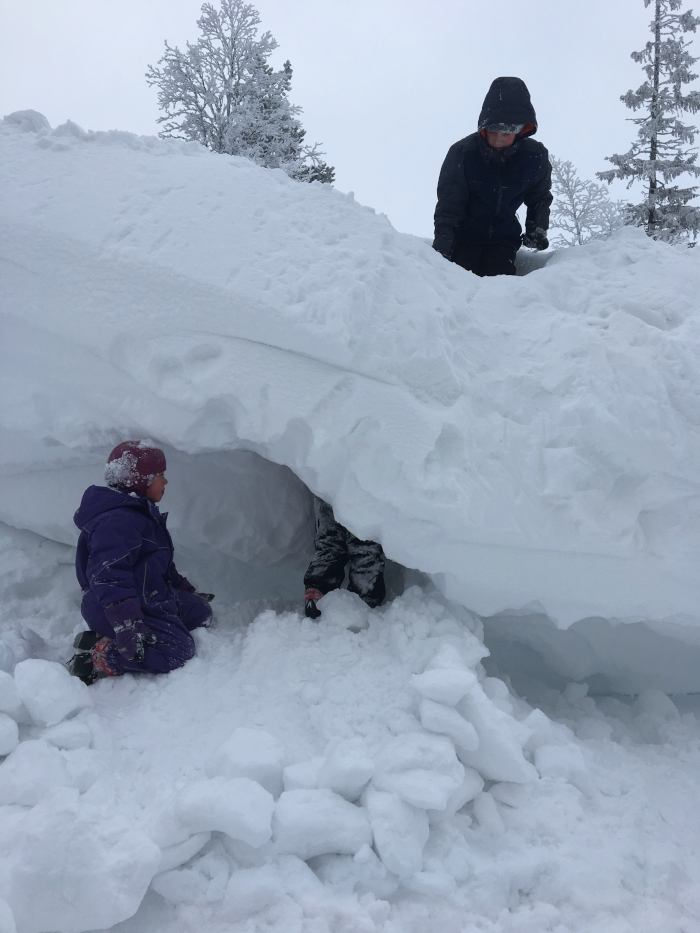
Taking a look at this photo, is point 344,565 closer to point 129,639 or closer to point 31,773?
point 129,639

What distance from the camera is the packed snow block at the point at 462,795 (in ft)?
6.47

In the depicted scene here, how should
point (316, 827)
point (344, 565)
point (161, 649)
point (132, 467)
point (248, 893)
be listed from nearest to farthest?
point (248, 893)
point (316, 827)
point (161, 649)
point (132, 467)
point (344, 565)

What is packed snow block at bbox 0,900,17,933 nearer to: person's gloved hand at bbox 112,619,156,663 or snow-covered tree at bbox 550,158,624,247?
person's gloved hand at bbox 112,619,156,663

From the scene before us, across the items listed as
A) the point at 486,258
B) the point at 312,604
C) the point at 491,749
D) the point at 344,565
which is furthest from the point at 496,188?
the point at 491,749

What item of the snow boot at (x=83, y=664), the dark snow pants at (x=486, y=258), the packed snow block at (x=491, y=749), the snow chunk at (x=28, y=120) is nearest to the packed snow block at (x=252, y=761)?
the packed snow block at (x=491, y=749)

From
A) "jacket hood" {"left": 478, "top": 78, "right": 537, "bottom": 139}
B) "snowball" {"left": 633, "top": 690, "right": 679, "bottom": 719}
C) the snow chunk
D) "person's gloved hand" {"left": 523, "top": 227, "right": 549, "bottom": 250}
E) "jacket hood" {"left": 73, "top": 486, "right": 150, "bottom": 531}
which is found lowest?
"snowball" {"left": 633, "top": 690, "right": 679, "bottom": 719}

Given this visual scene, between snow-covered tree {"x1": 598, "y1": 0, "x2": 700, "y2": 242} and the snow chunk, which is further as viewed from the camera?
snow-covered tree {"x1": 598, "y1": 0, "x2": 700, "y2": 242}

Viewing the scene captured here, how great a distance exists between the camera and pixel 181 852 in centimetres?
172

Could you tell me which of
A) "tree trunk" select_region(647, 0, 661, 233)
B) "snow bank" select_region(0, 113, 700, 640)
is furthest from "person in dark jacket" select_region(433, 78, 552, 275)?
"tree trunk" select_region(647, 0, 661, 233)

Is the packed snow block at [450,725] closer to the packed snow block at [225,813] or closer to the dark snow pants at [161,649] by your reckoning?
the packed snow block at [225,813]

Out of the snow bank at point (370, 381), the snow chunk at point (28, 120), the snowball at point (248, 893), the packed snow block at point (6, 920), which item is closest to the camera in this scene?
the packed snow block at point (6, 920)

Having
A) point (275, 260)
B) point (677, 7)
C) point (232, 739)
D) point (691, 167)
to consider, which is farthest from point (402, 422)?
point (677, 7)

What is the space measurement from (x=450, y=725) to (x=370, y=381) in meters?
1.37

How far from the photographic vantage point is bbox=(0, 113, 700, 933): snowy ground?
1.78 meters
